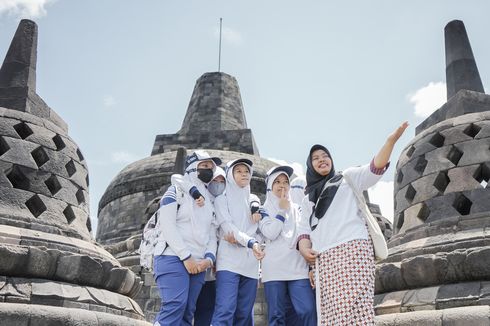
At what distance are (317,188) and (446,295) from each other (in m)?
1.86

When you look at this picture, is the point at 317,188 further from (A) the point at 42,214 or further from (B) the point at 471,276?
(A) the point at 42,214

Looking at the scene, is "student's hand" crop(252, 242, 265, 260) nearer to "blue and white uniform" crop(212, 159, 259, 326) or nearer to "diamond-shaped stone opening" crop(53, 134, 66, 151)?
"blue and white uniform" crop(212, 159, 259, 326)

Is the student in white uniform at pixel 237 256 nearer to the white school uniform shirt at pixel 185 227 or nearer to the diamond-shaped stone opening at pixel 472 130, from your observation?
the white school uniform shirt at pixel 185 227

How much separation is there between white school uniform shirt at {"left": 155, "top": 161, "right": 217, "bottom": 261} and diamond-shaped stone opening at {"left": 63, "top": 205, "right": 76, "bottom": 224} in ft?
8.60

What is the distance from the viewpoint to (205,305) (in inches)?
198

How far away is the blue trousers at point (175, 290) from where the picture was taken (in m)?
4.47

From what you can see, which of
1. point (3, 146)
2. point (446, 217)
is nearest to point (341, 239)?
point (446, 217)

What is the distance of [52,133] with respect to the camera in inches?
291

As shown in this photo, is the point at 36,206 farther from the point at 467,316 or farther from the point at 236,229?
the point at 467,316

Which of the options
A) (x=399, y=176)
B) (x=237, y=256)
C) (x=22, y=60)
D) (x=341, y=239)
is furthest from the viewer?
(x=22, y=60)

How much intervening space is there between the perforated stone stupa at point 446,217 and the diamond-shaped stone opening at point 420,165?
0.04 ft

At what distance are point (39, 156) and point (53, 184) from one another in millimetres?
379

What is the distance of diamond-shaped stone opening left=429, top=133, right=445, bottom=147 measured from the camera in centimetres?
714

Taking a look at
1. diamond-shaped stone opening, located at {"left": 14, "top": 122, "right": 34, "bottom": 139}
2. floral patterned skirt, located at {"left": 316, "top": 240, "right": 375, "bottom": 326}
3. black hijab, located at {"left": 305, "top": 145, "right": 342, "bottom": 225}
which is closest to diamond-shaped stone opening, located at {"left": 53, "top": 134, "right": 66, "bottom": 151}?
diamond-shaped stone opening, located at {"left": 14, "top": 122, "right": 34, "bottom": 139}
